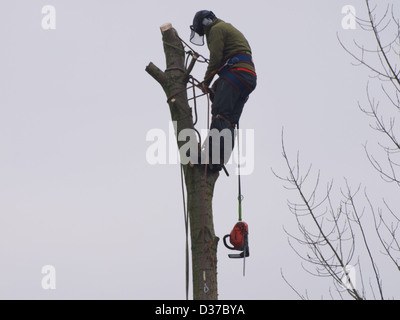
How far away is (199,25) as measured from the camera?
579 centimetres

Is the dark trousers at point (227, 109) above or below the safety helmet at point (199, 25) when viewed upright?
below

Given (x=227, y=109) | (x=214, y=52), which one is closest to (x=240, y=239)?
(x=227, y=109)

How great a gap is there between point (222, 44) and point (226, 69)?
224 millimetres

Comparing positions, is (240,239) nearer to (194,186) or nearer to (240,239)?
(240,239)

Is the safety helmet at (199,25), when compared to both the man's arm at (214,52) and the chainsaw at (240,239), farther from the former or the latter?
the chainsaw at (240,239)

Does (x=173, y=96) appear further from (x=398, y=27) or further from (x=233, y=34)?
(x=398, y=27)

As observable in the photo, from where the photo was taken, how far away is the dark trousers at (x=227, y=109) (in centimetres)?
531

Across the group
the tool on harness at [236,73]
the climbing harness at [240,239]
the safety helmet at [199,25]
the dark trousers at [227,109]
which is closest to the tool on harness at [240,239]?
the climbing harness at [240,239]

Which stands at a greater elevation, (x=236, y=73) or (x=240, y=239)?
(x=236, y=73)

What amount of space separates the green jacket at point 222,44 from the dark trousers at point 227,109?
0.39 feet

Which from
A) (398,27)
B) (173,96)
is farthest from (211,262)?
(398,27)

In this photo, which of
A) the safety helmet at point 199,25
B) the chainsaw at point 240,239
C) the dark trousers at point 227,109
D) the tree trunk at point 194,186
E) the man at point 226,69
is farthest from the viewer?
the safety helmet at point 199,25

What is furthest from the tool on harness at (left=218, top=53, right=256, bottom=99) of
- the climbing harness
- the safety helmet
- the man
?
the climbing harness

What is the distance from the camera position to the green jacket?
218 inches
